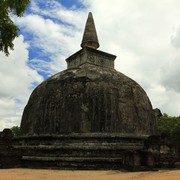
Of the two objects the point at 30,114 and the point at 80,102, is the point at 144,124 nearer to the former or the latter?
the point at 80,102

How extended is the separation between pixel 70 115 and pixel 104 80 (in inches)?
107

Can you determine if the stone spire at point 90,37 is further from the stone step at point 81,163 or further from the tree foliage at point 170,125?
the tree foliage at point 170,125

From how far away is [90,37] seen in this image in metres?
19.0

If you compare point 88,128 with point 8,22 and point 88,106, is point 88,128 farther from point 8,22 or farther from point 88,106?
point 8,22

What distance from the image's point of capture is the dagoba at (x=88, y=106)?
537 inches

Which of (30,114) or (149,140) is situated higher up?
(30,114)

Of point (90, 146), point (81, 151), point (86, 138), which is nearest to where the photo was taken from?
point (81, 151)

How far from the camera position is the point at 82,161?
11734 mm

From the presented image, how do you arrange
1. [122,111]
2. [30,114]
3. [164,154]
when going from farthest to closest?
[30,114] → [122,111] → [164,154]

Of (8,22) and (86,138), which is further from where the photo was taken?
(86,138)

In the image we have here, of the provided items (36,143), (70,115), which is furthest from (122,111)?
(36,143)

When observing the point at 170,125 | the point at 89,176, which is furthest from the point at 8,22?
the point at 170,125

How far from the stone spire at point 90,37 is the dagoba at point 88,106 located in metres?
2.93

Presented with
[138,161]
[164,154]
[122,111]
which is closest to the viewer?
[138,161]
